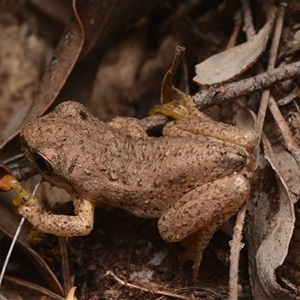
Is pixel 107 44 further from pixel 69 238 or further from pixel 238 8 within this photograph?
pixel 69 238

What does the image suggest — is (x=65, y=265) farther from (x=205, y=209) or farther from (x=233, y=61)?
(x=233, y=61)

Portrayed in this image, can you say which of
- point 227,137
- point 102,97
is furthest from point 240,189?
point 102,97

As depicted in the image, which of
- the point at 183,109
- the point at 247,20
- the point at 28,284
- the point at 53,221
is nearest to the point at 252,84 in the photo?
the point at 183,109

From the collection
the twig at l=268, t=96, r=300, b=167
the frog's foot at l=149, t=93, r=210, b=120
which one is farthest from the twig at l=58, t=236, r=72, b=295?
A: the twig at l=268, t=96, r=300, b=167

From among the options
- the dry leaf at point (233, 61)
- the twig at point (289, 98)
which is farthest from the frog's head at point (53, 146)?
the twig at point (289, 98)

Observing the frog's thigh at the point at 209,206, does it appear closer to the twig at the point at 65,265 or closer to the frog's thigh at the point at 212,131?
the frog's thigh at the point at 212,131

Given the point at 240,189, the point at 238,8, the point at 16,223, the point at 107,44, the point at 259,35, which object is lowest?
the point at 16,223

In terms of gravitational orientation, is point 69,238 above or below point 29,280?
above
